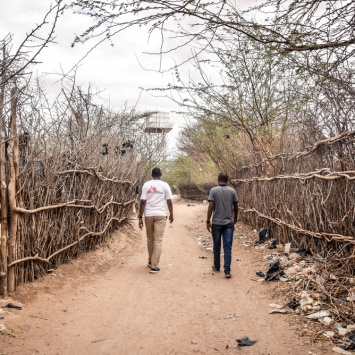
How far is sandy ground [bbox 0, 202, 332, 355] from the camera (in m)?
2.94

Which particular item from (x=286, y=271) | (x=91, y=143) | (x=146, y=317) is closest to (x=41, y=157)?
(x=91, y=143)

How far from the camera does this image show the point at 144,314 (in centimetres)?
377

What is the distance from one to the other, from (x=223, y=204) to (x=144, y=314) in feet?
7.41

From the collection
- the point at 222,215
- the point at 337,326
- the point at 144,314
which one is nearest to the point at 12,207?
the point at 144,314

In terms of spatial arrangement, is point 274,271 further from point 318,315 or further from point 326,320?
point 326,320

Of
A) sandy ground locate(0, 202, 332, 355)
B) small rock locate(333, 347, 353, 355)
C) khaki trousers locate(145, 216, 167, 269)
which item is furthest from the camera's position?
khaki trousers locate(145, 216, 167, 269)

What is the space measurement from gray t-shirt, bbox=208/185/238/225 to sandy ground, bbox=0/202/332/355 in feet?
2.90

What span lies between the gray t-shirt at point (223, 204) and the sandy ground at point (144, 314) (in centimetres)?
88

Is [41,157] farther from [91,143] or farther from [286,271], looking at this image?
[286,271]

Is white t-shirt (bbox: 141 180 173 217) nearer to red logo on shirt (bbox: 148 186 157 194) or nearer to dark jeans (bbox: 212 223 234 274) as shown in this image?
red logo on shirt (bbox: 148 186 157 194)

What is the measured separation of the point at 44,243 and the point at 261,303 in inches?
111

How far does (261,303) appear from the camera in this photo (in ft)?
13.2

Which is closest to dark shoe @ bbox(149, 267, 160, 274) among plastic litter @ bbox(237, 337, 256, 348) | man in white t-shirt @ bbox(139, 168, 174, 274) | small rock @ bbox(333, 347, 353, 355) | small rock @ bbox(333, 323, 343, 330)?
man in white t-shirt @ bbox(139, 168, 174, 274)

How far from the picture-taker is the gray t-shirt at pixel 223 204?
536cm
